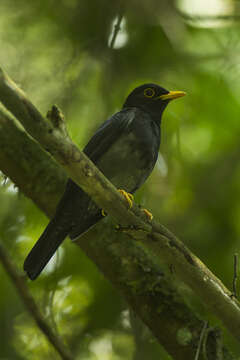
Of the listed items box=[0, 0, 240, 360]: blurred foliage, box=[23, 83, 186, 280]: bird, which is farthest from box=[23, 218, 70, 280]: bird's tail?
box=[0, 0, 240, 360]: blurred foliage

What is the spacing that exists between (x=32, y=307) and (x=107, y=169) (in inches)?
55.0

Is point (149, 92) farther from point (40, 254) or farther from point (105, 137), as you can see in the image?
point (40, 254)

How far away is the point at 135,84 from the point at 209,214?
195 centimetres

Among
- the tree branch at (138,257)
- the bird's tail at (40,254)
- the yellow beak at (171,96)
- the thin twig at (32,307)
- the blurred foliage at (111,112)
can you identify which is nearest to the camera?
the tree branch at (138,257)

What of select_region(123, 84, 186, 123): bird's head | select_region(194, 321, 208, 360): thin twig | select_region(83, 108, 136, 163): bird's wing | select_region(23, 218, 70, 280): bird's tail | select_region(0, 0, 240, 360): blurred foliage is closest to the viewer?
select_region(194, 321, 208, 360): thin twig

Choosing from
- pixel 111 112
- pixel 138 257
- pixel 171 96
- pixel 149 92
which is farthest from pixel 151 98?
pixel 138 257

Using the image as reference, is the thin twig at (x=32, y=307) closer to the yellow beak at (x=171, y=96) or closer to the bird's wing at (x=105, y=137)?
the bird's wing at (x=105, y=137)

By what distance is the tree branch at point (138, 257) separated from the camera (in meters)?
2.70

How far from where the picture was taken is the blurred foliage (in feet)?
16.6

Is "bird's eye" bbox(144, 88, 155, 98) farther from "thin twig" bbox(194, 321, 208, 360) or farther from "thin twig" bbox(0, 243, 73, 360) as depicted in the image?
"thin twig" bbox(194, 321, 208, 360)

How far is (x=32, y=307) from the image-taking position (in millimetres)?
3953

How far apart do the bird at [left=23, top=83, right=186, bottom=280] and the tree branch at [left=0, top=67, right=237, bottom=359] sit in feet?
0.65

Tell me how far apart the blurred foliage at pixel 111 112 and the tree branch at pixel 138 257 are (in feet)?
1.91

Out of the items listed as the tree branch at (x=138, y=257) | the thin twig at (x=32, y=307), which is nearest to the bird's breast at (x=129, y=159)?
the tree branch at (x=138, y=257)
